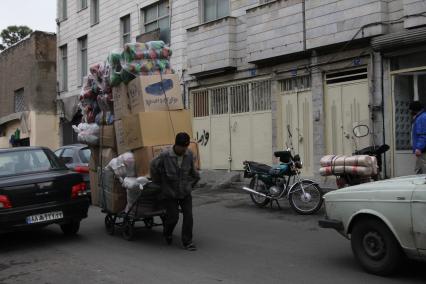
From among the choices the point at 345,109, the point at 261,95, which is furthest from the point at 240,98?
the point at 345,109

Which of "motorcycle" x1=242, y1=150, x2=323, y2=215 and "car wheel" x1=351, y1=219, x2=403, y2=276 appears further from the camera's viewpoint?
"motorcycle" x1=242, y1=150, x2=323, y2=215

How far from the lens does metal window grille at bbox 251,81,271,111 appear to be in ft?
50.6

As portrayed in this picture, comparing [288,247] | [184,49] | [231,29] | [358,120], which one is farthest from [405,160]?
[184,49]

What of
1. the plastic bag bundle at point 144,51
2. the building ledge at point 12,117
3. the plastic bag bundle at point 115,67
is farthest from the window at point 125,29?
the plastic bag bundle at point 144,51

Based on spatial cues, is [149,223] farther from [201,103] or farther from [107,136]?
[201,103]

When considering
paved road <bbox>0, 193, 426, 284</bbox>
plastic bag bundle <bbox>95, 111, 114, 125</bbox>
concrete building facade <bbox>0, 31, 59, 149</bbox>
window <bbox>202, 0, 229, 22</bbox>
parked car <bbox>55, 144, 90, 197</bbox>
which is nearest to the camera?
paved road <bbox>0, 193, 426, 284</bbox>

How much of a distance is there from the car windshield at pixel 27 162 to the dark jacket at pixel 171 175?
7.22 ft

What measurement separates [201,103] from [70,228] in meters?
9.78

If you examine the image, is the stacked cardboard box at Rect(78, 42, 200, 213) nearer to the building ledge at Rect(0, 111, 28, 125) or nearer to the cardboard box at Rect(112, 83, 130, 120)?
the cardboard box at Rect(112, 83, 130, 120)

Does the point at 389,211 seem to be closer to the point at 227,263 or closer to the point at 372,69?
the point at 227,263

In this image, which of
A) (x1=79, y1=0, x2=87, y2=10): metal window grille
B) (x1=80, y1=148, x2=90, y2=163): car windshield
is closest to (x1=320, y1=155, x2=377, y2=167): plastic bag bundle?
(x1=80, y1=148, x2=90, y2=163): car windshield

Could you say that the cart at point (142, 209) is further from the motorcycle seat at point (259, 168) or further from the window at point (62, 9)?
the window at point (62, 9)

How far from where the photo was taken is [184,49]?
1866cm

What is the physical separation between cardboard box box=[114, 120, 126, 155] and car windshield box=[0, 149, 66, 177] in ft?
3.60
